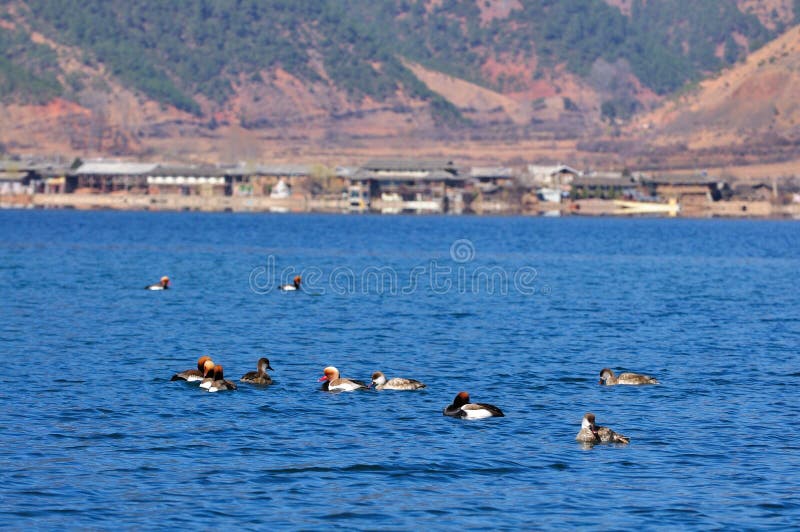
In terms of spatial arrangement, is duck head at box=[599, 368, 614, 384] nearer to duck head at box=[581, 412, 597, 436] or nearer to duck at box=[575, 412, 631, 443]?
duck at box=[575, 412, 631, 443]

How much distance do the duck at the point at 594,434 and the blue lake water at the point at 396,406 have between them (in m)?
0.23

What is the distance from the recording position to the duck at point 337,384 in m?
29.9

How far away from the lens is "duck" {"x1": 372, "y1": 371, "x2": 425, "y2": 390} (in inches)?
1182

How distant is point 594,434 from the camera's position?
24594mm

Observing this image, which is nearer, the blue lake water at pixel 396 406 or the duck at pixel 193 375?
the blue lake water at pixel 396 406

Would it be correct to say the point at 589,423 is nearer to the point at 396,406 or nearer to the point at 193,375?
the point at 396,406

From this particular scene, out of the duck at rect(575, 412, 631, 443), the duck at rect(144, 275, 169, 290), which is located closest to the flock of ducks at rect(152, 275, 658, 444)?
the duck at rect(575, 412, 631, 443)

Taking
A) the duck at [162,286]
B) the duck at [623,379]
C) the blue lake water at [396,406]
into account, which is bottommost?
the blue lake water at [396,406]

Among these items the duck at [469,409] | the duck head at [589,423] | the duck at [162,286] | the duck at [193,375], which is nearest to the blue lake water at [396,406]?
the duck at [469,409]

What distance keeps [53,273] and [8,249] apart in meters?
23.6

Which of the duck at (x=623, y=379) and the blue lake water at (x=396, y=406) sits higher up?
the duck at (x=623, y=379)

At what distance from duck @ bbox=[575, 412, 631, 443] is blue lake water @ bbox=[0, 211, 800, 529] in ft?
0.77

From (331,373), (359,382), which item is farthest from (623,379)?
(331,373)

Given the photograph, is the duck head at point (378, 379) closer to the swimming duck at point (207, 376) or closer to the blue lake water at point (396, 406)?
the blue lake water at point (396, 406)
